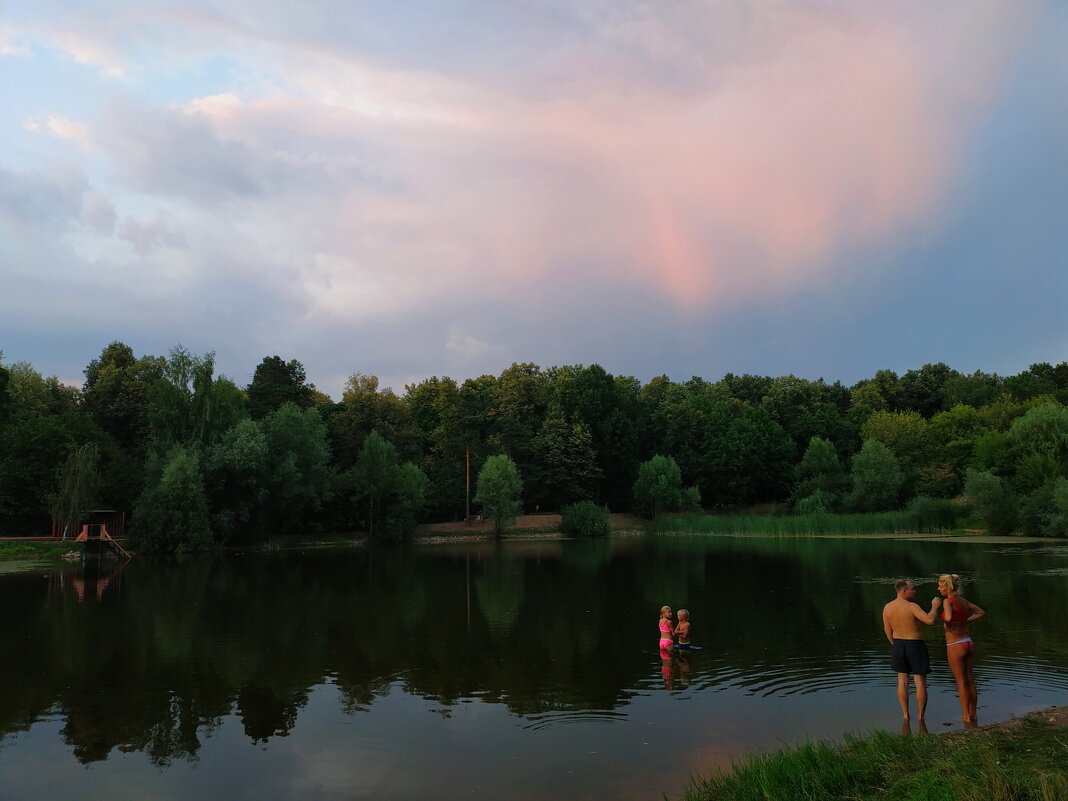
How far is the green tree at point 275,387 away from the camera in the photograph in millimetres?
69188

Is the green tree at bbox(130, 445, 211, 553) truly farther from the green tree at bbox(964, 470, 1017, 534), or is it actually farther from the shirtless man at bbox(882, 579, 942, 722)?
the green tree at bbox(964, 470, 1017, 534)

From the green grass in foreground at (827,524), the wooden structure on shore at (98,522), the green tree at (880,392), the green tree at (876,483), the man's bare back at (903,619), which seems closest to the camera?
the man's bare back at (903,619)

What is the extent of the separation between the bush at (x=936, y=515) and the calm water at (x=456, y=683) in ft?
101

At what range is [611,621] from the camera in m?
20.3

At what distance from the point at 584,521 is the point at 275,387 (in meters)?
31.4

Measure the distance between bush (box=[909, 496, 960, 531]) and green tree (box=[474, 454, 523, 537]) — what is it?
3199cm

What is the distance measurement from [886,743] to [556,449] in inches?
2710

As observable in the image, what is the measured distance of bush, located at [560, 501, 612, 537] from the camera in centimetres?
6975

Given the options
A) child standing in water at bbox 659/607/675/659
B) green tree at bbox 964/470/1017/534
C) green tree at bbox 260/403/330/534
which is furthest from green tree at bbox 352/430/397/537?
child standing in water at bbox 659/607/675/659

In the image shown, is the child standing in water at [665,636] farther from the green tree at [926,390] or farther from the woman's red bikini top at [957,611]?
the green tree at [926,390]

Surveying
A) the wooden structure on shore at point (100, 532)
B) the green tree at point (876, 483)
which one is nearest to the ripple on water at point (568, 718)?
the wooden structure on shore at point (100, 532)

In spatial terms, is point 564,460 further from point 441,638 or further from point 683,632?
point 683,632

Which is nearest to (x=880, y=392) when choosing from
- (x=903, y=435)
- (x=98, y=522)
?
(x=903, y=435)

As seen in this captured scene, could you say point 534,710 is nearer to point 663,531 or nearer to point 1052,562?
point 1052,562
